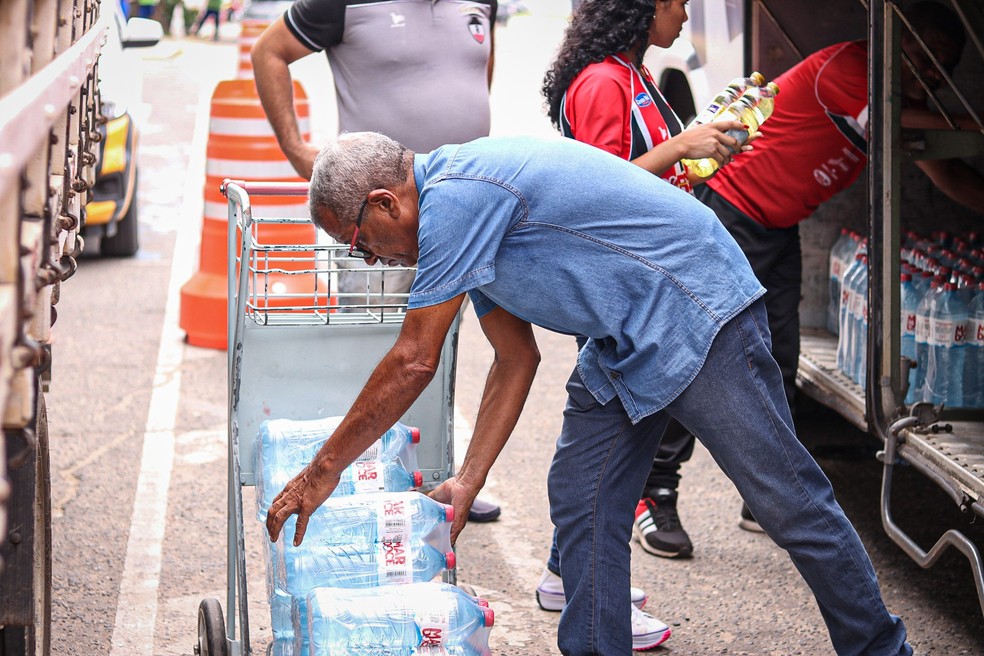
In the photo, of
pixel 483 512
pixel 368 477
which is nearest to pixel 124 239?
pixel 483 512

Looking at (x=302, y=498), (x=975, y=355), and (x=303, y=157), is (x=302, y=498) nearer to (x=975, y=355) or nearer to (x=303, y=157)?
(x=303, y=157)

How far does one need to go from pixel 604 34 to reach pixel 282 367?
1452 mm

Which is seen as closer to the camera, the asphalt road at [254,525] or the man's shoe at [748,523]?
the asphalt road at [254,525]

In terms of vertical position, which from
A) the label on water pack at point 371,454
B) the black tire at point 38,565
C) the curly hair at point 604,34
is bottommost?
the black tire at point 38,565

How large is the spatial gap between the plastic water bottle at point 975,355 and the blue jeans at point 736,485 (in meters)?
1.50

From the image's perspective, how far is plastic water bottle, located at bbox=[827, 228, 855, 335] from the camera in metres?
5.46

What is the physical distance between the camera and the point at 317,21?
466 cm

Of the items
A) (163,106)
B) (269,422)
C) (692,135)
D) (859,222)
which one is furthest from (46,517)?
(163,106)

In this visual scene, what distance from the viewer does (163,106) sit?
765 inches

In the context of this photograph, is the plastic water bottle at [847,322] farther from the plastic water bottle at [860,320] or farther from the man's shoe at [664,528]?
the man's shoe at [664,528]

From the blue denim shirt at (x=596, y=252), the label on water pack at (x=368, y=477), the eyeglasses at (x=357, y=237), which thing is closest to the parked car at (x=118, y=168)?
the label on water pack at (x=368, y=477)

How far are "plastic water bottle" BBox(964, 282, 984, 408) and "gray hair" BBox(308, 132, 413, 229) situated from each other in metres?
2.49

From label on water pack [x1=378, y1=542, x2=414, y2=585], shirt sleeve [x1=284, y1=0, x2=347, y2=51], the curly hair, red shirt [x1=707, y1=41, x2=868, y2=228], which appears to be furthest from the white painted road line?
red shirt [x1=707, y1=41, x2=868, y2=228]

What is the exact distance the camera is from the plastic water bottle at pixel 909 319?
466 centimetres
